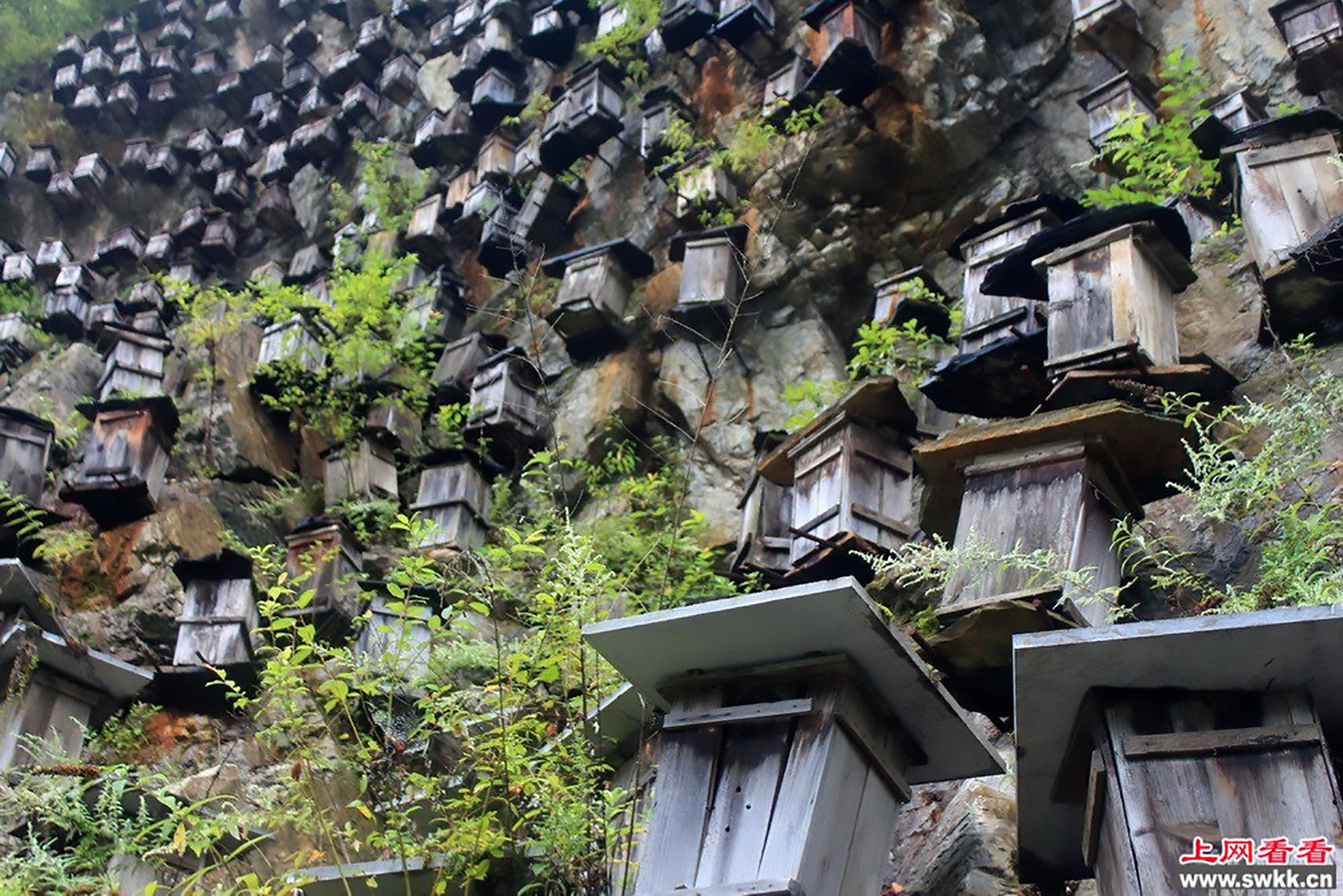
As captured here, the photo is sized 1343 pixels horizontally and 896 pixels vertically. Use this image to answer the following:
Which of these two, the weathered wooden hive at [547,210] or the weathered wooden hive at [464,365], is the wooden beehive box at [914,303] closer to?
the weathered wooden hive at [464,365]

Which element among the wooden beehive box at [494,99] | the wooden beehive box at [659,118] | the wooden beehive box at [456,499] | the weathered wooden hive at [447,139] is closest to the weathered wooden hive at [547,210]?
the wooden beehive box at [659,118]

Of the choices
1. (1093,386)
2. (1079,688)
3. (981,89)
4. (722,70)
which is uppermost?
(722,70)

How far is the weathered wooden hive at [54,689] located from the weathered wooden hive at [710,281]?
23.1ft

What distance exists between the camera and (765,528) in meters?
9.67

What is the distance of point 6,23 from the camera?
99.3 ft

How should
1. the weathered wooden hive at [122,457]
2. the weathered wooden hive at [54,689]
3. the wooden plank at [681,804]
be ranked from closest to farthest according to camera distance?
1. the wooden plank at [681,804]
2. the weathered wooden hive at [54,689]
3. the weathered wooden hive at [122,457]

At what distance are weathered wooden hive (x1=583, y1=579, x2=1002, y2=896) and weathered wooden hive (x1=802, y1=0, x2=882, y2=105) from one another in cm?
1071

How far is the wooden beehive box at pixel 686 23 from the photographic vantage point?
17.3 m

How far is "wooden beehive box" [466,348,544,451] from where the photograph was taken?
15102 mm

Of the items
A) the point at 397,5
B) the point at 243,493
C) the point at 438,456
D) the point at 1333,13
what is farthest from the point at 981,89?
the point at 397,5

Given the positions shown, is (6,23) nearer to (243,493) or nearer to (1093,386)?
(243,493)

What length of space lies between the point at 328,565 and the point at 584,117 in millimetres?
8636

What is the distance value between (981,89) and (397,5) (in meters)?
16.4

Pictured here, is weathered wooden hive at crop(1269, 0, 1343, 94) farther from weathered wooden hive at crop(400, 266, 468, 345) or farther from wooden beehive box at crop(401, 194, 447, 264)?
wooden beehive box at crop(401, 194, 447, 264)
